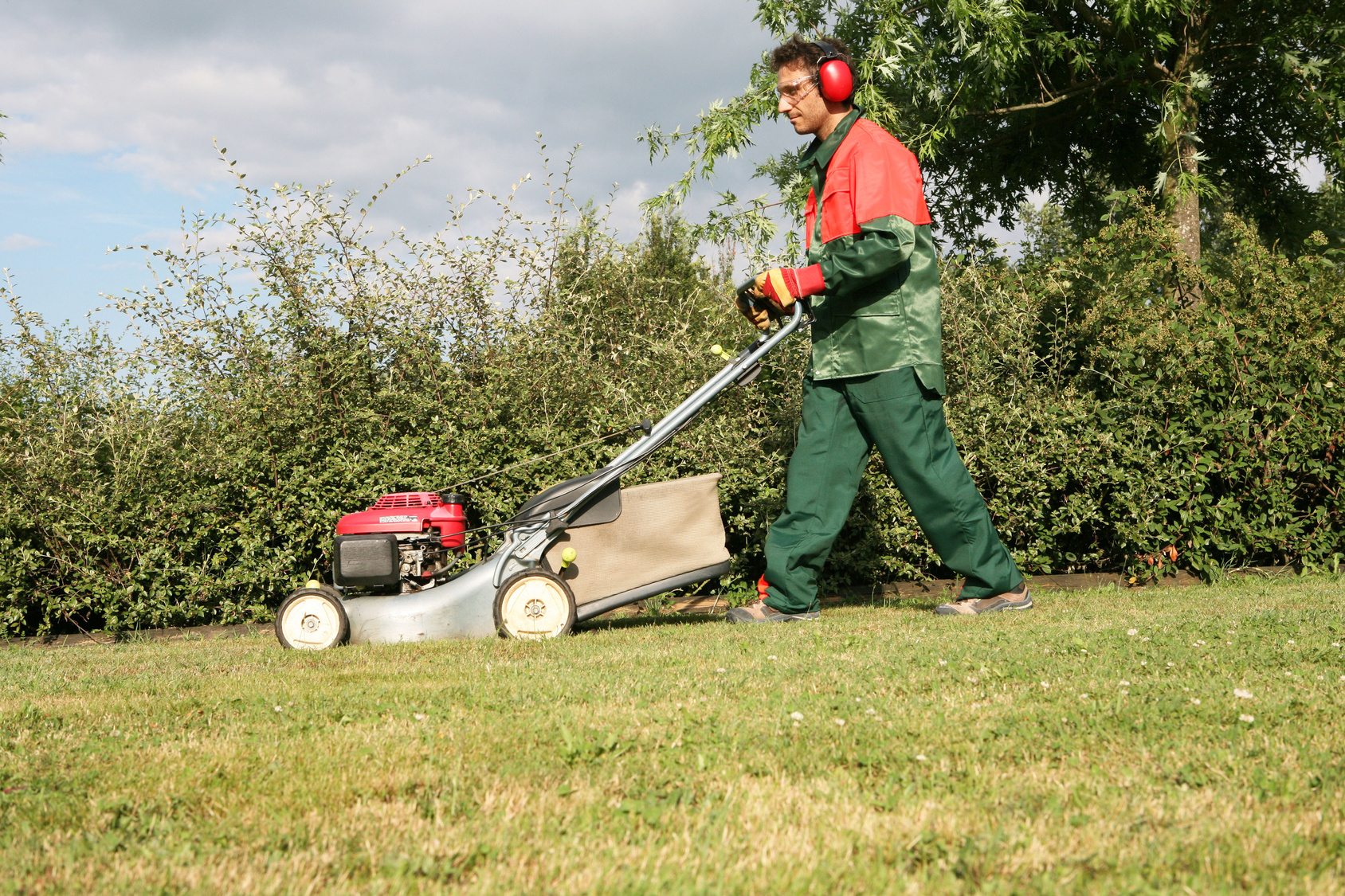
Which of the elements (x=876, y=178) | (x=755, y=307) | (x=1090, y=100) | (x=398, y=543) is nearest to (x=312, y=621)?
(x=398, y=543)

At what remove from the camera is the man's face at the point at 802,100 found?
4.83 meters

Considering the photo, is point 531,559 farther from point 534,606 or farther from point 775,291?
point 775,291

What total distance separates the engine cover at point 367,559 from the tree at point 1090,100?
6.40m

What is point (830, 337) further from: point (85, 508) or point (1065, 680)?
point (85, 508)

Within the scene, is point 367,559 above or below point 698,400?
below

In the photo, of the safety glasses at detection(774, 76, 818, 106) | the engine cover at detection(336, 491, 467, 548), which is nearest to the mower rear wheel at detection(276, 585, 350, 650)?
the engine cover at detection(336, 491, 467, 548)

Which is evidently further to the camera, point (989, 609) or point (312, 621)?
point (989, 609)

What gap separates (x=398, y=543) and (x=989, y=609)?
107 inches

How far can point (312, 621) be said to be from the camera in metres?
4.52

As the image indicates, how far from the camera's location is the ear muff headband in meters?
4.80

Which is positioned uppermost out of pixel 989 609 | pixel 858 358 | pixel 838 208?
pixel 838 208

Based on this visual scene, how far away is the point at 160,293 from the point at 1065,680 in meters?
5.43

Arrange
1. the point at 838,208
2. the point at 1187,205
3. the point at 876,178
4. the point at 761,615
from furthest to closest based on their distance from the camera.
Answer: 1. the point at 1187,205
2. the point at 761,615
3. the point at 838,208
4. the point at 876,178

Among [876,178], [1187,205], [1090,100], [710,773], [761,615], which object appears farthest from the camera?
[1090,100]
